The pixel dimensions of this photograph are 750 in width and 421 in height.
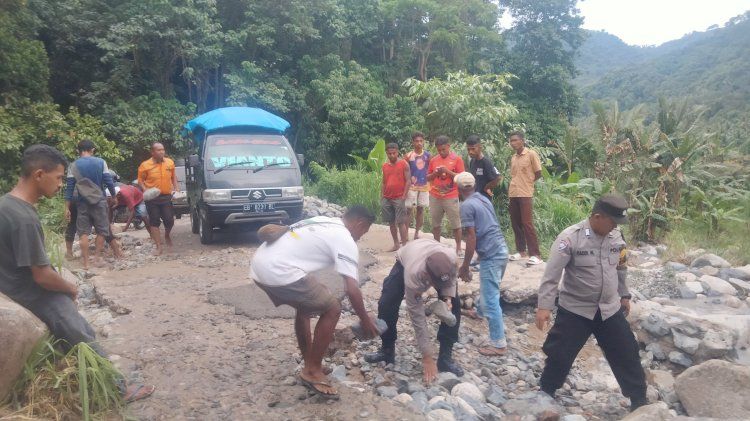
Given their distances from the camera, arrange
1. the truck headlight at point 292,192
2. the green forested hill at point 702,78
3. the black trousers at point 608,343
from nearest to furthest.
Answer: the black trousers at point 608,343
the truck headlight at point 292,192
the green forested hill at point 702,78

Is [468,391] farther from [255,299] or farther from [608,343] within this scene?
[255,299]

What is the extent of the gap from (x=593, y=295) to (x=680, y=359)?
2252 millimetres

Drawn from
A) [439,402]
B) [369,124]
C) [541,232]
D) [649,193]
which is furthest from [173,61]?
[439,402]

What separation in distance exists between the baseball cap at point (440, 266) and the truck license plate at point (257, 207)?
200 inches

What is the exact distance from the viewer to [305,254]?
11.1 feet

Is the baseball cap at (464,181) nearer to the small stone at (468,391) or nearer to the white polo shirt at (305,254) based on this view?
the white polo shirt at (305,254)

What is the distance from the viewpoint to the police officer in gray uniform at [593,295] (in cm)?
357

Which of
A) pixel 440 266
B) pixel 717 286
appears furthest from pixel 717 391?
pixel 717 286

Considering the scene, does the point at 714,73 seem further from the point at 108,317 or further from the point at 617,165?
the point at 108,317

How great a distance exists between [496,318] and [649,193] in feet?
24.2

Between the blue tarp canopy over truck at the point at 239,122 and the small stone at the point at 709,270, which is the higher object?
the blue tarp canopy over truck at the point at 239,122

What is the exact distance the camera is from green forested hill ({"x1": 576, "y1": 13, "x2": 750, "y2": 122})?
3078 cm

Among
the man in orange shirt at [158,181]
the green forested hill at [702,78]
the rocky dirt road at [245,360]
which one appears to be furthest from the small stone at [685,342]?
the green forested hill at [702,78]

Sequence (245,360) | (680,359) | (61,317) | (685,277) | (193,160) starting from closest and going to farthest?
(61,317), (245,360), (680,359), (685,277), (193,160)
